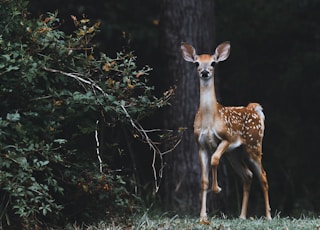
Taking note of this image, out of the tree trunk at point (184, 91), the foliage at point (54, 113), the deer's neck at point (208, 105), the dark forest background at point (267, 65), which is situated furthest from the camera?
the dark forest background at point (267, 65)

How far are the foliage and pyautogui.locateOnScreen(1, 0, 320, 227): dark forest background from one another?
11.1 feet

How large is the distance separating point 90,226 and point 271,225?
1743 mm

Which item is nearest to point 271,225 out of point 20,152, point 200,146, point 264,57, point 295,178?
point 200,146

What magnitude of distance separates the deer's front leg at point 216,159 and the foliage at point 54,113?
696mm

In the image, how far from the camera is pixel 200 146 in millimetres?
8539

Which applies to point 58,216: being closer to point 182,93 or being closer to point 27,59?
point 27,59

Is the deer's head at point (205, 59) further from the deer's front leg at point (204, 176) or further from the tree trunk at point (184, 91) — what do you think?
the tree trunk at point (184, 91)

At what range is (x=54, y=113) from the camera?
8.62 metres

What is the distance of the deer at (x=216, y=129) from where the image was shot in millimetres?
8461

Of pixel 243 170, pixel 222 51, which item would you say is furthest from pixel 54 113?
pixel 243 170

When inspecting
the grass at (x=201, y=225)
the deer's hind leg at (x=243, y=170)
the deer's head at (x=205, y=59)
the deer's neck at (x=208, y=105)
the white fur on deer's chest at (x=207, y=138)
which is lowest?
the grass at (x=201, y=225)

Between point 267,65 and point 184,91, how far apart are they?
4.06 meters

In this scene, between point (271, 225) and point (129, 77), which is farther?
point (129, 77)

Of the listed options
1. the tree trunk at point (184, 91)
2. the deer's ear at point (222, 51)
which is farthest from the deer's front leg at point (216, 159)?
the tree trunk at point (184, 91)
